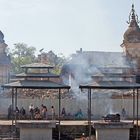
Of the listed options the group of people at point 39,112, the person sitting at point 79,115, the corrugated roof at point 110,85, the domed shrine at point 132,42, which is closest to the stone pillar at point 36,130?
the corrugated roof at point 110,85

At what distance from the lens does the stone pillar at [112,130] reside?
23.6 meters

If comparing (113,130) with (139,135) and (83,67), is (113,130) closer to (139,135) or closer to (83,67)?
(139,135)

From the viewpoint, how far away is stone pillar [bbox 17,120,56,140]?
76.6 feet

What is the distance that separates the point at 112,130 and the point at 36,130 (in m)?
3.62

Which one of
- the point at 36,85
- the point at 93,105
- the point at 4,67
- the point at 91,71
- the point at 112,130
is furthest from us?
the point at 91,71

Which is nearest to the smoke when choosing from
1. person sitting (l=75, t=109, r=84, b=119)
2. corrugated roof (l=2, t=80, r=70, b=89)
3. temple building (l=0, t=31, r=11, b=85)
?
person sitting (l=75, t=109, r=84, b=119)

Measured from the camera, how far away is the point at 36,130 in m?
23.5

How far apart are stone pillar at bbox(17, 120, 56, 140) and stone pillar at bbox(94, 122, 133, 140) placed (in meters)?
2.21

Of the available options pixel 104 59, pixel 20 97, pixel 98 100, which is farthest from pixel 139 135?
pixel 104 59

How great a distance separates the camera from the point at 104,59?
61531 mm

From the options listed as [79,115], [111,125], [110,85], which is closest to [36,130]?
[111,125]

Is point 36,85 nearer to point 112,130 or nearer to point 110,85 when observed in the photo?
point 110,85

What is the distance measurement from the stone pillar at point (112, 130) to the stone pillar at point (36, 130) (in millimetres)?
2215

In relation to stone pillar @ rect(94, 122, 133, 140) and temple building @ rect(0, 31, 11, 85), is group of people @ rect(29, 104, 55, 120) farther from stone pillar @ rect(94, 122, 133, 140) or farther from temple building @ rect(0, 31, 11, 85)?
temple building @ rect(0, 31, 11, 85)
